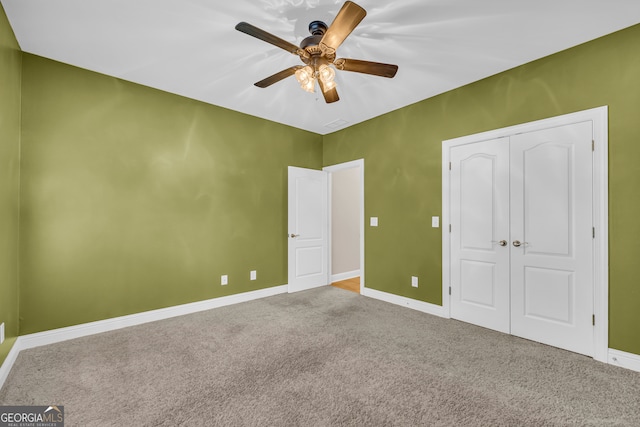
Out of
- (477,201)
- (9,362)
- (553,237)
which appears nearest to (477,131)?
(477,201)

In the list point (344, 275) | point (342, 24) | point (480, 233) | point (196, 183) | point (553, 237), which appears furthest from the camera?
point (344, 275)

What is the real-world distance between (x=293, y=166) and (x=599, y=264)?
3796 millimetres

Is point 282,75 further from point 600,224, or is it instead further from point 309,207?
point 600,224

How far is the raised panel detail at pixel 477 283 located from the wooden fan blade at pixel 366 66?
88.9 inches

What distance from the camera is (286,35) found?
233 centimetres

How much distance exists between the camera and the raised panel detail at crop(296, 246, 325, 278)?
4531 millimetres

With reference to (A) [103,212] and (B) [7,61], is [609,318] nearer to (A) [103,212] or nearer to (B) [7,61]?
(A) [103,212]

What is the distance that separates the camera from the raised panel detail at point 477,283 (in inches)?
118

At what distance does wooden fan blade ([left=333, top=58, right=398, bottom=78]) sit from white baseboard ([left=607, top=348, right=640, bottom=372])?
2889 mm

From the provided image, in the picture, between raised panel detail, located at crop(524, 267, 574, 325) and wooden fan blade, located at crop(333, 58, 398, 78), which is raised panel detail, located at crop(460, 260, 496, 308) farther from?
wooden fan blade, located at crop(333, 58, 398, 78)

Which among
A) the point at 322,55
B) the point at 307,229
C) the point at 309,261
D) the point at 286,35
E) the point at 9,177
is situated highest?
the point at 286,35

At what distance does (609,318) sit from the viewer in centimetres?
229

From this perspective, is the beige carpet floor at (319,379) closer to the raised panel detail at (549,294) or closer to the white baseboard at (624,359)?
the white baseboard at (624,359)

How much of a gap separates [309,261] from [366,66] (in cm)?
321
